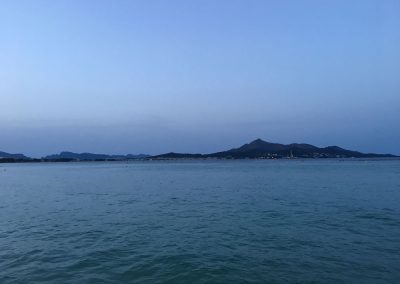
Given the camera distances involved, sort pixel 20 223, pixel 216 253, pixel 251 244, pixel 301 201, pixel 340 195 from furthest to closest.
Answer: pixel 340 195, pixel 301 201, pixel 20 223, pixel 251 244, pixel 216 253

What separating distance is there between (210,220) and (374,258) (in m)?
13.3

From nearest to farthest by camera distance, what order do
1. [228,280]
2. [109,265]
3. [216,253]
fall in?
1. [228,280]
2. [109,265]
3. [216,253]

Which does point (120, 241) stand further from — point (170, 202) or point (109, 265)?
point (170, 202)

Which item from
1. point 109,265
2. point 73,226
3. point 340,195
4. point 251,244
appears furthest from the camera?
point 340,195

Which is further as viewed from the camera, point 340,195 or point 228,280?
point 340,195

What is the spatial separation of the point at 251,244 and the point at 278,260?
3.30 m

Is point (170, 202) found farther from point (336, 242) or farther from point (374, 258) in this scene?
point (374, 258)

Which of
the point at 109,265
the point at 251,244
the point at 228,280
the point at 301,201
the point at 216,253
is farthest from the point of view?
the point at 301,201

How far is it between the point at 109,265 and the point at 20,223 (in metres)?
15.7

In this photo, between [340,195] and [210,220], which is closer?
[210,220]

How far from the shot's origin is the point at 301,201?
38.8 m

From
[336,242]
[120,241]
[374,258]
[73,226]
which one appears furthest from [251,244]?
[73,226]

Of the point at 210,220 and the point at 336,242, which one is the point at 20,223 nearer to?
the point at 210,220

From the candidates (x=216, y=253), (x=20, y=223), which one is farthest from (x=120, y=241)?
(x=20, y=223)
